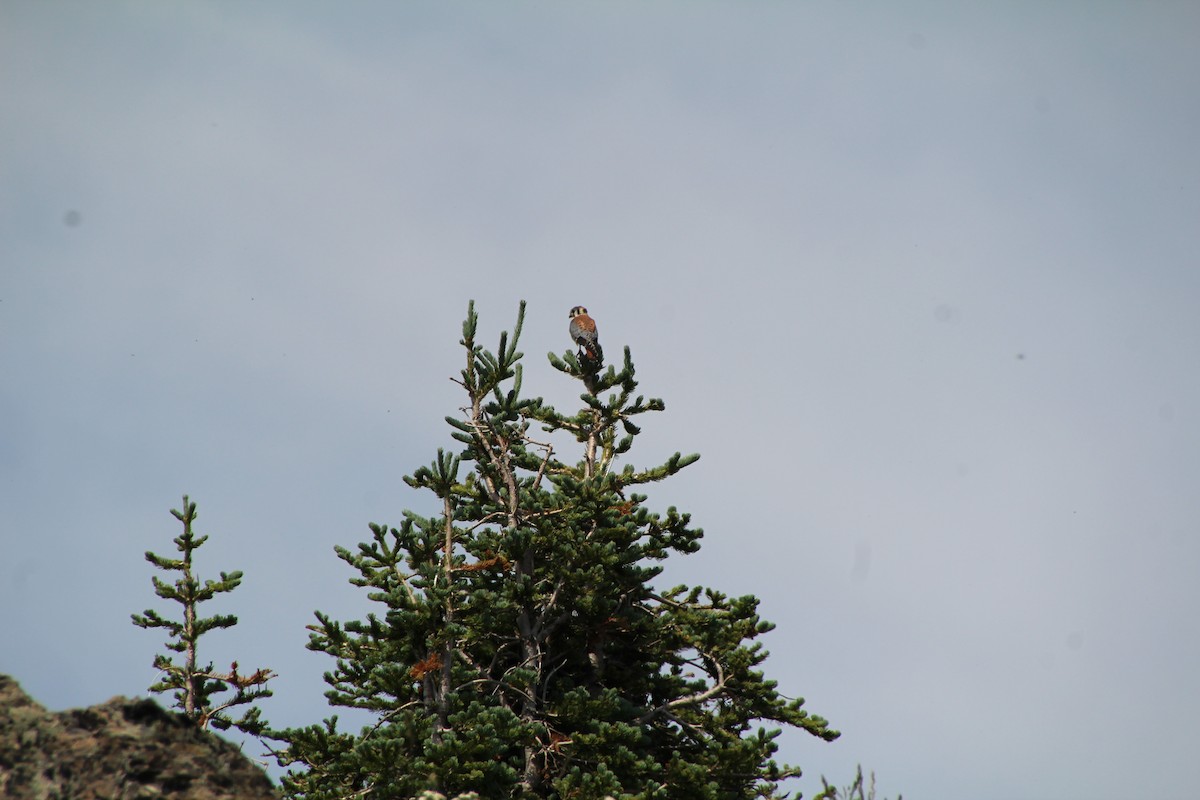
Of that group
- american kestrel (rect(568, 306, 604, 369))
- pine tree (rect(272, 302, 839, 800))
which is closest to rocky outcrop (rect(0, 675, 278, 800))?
pine tree (rect(272, 302, 839, 800))

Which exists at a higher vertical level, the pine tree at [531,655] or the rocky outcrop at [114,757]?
the pine tree at [531,655]

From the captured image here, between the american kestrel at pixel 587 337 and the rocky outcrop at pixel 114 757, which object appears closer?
the rocky outcrop at pixel 114 757

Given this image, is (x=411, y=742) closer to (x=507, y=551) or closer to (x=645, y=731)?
(x=507, y=551)

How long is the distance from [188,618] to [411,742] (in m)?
5.29

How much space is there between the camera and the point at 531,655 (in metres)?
19.6

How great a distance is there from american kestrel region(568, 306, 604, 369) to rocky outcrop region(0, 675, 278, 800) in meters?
12.3

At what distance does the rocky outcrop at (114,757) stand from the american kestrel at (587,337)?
12330 mm

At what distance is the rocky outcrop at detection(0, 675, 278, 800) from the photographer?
450 inches

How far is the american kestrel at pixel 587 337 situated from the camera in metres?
23.4

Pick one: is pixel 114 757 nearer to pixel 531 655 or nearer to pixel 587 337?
pixel 531 655

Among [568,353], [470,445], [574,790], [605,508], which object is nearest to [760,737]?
[574,790]

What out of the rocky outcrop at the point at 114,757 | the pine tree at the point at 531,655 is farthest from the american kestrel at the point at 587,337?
the rocky outcrop at the point at 114,757

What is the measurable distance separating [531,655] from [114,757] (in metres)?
8.74

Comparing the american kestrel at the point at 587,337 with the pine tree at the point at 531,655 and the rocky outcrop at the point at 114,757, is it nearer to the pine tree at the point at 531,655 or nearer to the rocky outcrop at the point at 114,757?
the pine tree at the point at 531,655
